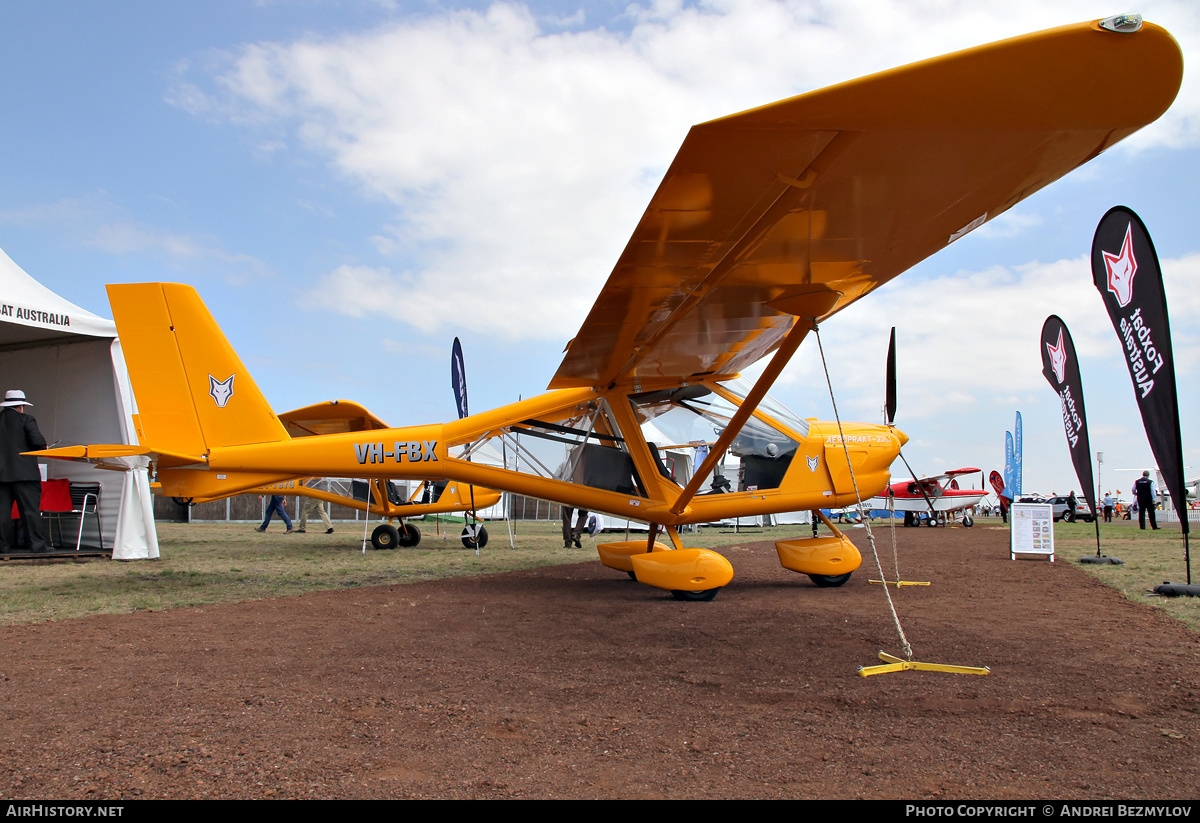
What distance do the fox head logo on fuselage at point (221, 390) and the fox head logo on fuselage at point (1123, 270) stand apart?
8973 millimetres

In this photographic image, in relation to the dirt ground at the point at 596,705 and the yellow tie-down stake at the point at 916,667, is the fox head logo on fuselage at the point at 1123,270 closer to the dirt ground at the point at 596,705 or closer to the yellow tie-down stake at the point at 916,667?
the dirt ground at the point at 596,705

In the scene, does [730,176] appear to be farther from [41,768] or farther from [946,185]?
[41,768]

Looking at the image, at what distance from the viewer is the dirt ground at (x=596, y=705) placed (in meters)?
A: 2.32

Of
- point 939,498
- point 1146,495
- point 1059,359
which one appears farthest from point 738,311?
point 939,498

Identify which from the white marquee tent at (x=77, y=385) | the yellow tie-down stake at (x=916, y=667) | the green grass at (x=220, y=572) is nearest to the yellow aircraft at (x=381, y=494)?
the green grass at (x=220, y=572)

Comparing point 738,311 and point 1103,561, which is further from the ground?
point 738,311

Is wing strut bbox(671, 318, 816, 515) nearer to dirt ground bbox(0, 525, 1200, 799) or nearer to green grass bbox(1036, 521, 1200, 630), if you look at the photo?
dirt ground bbox(0, 525, 1200, 799)

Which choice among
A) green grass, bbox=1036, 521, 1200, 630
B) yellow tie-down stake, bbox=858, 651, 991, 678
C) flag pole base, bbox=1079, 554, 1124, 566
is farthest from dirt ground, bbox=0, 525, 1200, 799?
flag pole base, bbox=1079, 554, 1124, 566

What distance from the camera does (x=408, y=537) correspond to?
48.0 ft

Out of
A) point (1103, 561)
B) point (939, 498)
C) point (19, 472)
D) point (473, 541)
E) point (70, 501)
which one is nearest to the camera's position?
point (19, 472)

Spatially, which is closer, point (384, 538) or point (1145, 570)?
point (1145, 570)

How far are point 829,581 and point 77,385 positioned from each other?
11566mm

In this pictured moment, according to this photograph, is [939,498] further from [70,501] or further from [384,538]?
[70,501]
